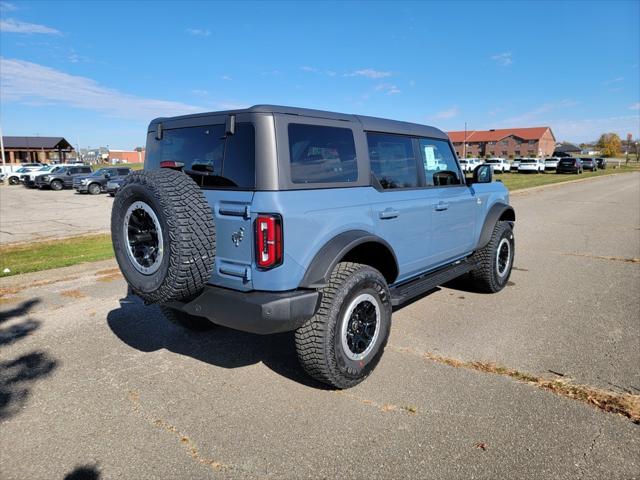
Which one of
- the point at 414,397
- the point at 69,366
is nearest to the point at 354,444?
the point at 414,397

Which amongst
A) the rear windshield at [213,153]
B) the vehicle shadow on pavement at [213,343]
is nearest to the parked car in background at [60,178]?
the vehicle shadow on pavement at [213,343]

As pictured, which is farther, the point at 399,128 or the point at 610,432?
the point at 399,128

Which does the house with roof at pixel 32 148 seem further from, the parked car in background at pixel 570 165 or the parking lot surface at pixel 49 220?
the parked car in background at pixel 570 165

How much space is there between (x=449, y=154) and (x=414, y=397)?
2.96m

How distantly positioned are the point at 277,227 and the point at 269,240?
10cm

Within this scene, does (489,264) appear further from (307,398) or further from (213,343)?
(213,343)

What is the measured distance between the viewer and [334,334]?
10.5 ft

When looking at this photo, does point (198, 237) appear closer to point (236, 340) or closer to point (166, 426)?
point (166, 426)

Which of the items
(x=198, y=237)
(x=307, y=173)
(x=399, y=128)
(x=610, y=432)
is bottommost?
(x=610, y=432)

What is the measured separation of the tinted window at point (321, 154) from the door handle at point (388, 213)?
0.37m

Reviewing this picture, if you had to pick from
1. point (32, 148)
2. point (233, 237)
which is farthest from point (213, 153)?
point (32, 148)

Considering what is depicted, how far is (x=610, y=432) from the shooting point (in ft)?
9.25

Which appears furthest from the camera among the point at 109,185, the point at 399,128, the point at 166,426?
the point at 109,185

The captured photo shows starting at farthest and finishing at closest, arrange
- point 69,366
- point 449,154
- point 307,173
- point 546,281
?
point 546,281
point 449,154
point 69,366
point 307,173
